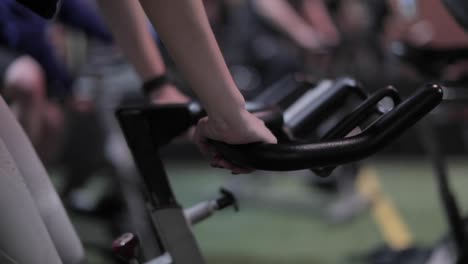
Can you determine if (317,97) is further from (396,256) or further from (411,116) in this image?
(396,256)

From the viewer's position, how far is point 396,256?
98.8 inches

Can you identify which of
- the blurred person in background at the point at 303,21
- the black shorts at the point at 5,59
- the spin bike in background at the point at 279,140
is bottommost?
the blurred person in background at the point at 303,21

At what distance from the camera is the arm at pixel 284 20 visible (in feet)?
12.9

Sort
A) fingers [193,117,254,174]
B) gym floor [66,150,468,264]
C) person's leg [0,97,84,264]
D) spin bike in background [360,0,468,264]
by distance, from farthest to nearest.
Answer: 1. gym floor [66,150,468,264]
2. spin bike in background [360,0,468,264]
3. person's leg [0,97,84,264]
4. fingers [193,117,254,174]

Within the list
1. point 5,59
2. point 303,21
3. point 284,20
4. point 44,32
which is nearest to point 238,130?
point 5,59

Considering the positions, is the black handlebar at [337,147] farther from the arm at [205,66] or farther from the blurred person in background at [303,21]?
the blurred person in background at [303,21]

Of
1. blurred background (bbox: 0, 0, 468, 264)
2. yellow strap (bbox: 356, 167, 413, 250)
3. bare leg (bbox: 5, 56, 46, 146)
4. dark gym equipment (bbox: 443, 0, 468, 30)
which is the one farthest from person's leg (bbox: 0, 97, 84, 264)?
yellow strap (bbox: 356, 167, 413, 250)

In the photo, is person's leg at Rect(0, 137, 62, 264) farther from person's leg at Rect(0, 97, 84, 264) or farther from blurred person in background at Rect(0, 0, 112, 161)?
blurred person in background at Rect(0, 0, 112, 161)

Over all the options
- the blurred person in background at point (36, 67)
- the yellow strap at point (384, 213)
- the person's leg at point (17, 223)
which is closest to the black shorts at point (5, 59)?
the blurred person in background at point (36, 67)

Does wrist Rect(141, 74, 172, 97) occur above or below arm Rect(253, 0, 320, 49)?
above

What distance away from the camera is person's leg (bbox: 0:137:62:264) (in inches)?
35.9

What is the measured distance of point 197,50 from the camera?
857 mm

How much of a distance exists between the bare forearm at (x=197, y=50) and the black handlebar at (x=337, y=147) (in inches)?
2.6

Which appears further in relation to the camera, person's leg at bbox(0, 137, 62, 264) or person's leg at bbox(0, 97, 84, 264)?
person's leg at bbox(0, 97, 84, 264)
